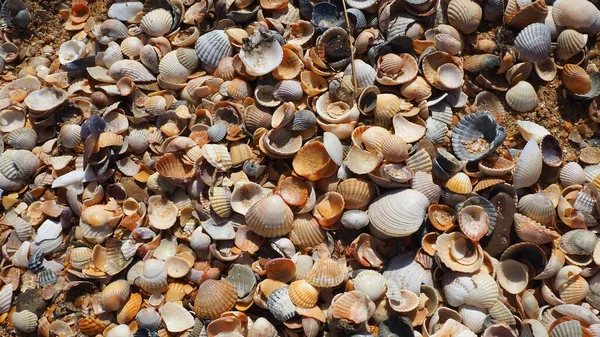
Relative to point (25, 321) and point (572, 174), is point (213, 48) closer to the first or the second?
point (25, 321)

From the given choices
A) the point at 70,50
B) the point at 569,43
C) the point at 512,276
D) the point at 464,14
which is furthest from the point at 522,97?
the point at 70,50

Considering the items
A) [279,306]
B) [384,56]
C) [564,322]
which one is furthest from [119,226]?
[564,322]

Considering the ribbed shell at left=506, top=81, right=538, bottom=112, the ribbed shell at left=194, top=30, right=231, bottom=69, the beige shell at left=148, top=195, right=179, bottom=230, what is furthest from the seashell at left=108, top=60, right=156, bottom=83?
the ribbed shell at left=506, top=81, right=538, bottom=112

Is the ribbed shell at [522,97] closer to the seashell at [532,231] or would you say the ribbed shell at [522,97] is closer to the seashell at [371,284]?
the seashell at [532,231]

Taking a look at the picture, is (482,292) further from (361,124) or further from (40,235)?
(40,235)

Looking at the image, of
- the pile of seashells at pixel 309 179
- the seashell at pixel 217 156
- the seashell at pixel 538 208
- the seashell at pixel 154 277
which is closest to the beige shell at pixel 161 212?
the pile of seashells at pixel 309 179

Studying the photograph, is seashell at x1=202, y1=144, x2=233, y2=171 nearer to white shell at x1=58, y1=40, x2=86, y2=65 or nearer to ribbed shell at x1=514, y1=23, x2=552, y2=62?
white shell at x1=58, y1=40, x2=86, y2=65
